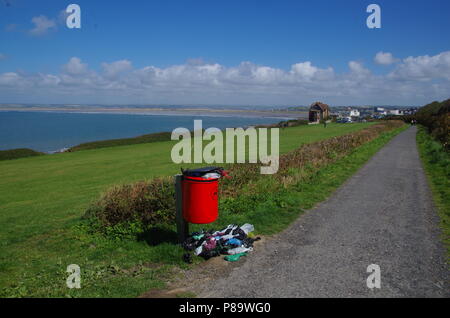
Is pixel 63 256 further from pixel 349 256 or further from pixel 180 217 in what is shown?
pixel 349 256

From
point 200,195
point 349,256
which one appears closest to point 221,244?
point 200,195

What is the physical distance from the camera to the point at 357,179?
15461mm

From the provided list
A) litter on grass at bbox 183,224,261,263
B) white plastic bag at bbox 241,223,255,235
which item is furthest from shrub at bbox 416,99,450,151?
litter on grass at bbox 183,224,261,263

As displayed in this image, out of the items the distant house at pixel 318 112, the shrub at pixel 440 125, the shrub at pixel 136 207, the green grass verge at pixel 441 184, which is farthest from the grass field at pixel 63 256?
the distant house at pixel 318 112

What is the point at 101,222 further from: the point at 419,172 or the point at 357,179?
the point at 419,172

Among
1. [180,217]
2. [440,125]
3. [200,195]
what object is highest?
[440,125]

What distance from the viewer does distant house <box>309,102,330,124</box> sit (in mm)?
127075

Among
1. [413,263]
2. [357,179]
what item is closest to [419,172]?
[357,179]

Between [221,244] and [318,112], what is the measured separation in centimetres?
13140

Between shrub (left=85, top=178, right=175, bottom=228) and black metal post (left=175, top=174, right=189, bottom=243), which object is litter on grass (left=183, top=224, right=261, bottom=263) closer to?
black metal post (left=175, top=174, right=189, bottom=243)

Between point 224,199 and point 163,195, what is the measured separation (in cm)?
248

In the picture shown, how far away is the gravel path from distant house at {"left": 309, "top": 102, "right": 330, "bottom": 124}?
119 m

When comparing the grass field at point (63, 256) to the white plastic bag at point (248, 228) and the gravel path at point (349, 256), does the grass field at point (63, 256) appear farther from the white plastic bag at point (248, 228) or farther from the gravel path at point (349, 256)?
the white plastic bag at point (248, 228)

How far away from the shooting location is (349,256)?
21.7 feet
